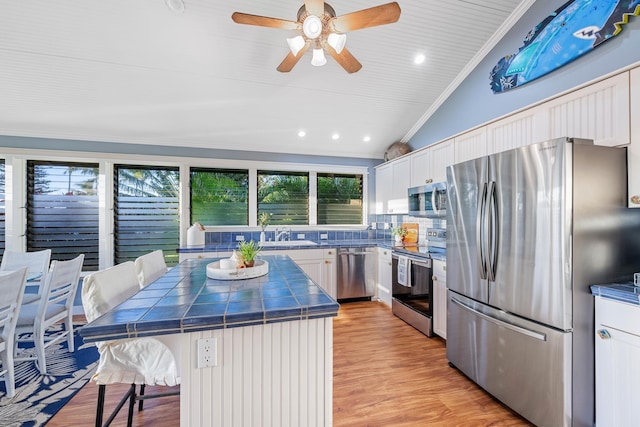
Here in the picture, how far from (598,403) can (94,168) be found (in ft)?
17.9

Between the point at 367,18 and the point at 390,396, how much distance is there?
2.63 m

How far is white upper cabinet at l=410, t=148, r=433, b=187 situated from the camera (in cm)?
349

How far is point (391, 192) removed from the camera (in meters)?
4.30

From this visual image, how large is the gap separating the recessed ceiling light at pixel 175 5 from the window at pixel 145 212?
2.27 m

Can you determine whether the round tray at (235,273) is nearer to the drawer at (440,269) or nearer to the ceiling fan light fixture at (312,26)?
the ceiling fan light fixture at (312,26)

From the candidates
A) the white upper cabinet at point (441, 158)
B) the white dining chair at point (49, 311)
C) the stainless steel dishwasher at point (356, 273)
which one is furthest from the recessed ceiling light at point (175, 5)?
the stainless steel dishwasher at point (356, 273)

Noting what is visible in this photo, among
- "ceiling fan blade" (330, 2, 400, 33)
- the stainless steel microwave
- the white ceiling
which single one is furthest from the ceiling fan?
the stainless steel microwave

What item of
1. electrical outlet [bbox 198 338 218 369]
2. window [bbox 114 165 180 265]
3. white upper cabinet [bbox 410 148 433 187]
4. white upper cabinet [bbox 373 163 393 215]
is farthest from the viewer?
white upper cabinet [bbox 373 163 393 215]

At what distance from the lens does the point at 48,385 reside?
2152mm

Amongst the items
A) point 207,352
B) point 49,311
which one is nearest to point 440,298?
point 207,352

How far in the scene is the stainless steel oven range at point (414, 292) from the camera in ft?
9.80

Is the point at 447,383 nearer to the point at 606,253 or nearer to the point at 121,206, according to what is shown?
the point at 606,253

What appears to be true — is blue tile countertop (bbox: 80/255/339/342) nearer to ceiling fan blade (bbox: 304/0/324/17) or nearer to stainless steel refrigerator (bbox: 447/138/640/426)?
stainless steel refrigerator (bbox: 447/138/640/426)

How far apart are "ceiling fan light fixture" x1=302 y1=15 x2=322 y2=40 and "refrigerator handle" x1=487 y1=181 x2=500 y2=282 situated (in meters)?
1.61
